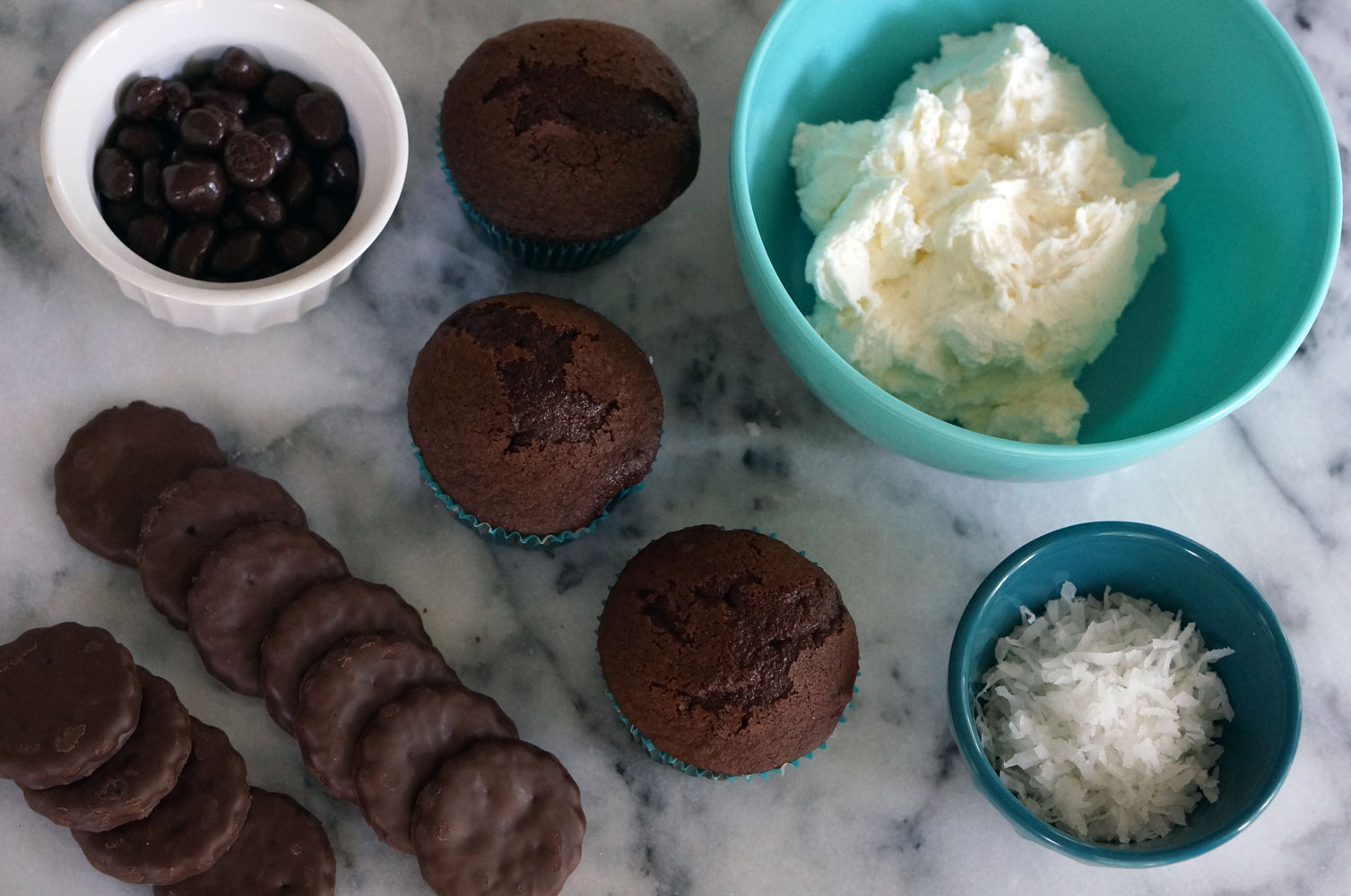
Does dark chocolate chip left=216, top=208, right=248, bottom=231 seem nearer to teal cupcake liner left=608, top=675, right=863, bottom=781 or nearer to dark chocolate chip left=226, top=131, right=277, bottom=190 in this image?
dark chocolate chip left=226, top=131, right=277, bottom=190

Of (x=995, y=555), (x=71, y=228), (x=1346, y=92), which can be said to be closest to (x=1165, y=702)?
(x=995, y=555)

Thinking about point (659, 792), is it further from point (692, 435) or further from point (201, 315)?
point (201, 315)

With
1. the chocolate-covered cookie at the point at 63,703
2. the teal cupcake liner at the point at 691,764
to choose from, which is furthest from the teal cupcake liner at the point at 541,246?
the chocolate-covered cookie at the point at 63,703

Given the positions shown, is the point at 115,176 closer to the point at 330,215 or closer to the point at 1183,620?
the point at 330,215

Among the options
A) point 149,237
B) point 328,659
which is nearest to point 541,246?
point 149,237

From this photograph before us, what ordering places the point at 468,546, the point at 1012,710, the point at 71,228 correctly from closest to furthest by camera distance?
the point at 71,228
the point at 1012,710
the point at 468,546
